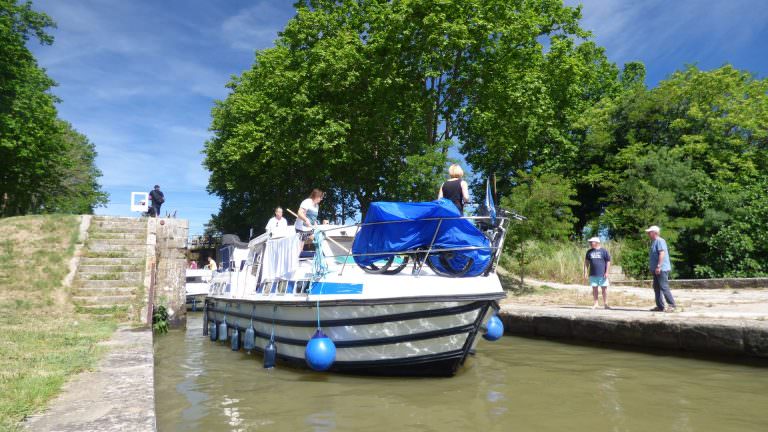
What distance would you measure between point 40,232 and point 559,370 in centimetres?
1503

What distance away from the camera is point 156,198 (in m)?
21.9

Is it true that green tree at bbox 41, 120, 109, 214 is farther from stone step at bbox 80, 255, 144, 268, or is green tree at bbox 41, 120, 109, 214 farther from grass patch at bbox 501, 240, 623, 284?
grass patch at bbox 501, 240, 623, 284

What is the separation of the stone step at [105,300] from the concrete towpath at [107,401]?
6.79m

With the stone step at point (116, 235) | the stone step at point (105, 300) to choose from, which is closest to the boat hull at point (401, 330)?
the stone step at point (105, 300)

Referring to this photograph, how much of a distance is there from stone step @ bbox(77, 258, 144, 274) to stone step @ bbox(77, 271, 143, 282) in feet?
0.58

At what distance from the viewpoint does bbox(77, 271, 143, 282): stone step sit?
43.5 feet

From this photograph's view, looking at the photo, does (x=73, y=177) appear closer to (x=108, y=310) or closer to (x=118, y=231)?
(x=118, y=231)

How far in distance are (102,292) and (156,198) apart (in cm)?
992

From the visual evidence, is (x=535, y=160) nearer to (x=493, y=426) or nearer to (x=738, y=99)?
(x=738, y=99)

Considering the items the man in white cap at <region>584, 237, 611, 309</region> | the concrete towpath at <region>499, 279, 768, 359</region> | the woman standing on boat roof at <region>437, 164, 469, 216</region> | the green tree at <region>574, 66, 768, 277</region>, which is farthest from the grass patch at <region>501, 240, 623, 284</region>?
the woman standing on boat roof at <region>437, 164, 469, 216</region>

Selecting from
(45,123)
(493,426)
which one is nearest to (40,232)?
(493,426)

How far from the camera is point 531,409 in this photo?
557 centimetres

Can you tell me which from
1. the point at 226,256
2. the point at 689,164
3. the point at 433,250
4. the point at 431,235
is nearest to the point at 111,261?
the point at 226,256

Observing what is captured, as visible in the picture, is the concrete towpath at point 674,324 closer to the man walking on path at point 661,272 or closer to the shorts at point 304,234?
the man walking on path at point 661,272
